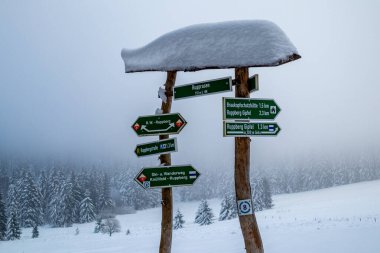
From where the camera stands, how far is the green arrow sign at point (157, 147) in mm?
8586

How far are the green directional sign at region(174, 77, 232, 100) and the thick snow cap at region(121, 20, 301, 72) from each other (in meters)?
0.33

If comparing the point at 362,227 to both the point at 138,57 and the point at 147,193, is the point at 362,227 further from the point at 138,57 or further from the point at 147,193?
the point at 147,193

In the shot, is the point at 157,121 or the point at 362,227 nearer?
the point at 157,121

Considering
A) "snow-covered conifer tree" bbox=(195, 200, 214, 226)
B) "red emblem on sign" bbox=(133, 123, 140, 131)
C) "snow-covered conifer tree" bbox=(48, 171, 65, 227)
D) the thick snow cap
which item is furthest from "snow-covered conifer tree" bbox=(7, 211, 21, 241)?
the thick snow cap

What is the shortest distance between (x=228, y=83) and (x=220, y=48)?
0.79 metres

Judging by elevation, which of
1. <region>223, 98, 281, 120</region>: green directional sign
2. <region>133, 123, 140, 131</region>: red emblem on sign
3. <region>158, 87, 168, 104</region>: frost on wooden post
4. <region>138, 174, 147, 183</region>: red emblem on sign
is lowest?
<region>138, 174, 147, 183</region>: red emblem on sign

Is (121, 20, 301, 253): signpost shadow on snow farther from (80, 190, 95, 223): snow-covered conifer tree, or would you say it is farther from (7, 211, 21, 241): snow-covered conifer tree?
(80, 190, 95, 223): snow-covered conifer tree

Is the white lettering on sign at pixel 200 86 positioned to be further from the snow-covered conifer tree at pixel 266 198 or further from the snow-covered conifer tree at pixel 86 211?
the snow-covered conifer tree at pixel 86 211

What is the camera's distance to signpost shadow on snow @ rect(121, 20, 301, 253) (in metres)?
7.91

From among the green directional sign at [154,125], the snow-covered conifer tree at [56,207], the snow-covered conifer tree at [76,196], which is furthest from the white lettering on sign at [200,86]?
the snow-covered conifer tree at [56,207]

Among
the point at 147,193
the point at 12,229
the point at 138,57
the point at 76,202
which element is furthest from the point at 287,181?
the point at 138,57

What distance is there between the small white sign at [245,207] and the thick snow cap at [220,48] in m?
2.83

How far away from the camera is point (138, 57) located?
941 cm

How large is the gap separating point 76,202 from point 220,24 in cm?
6212
